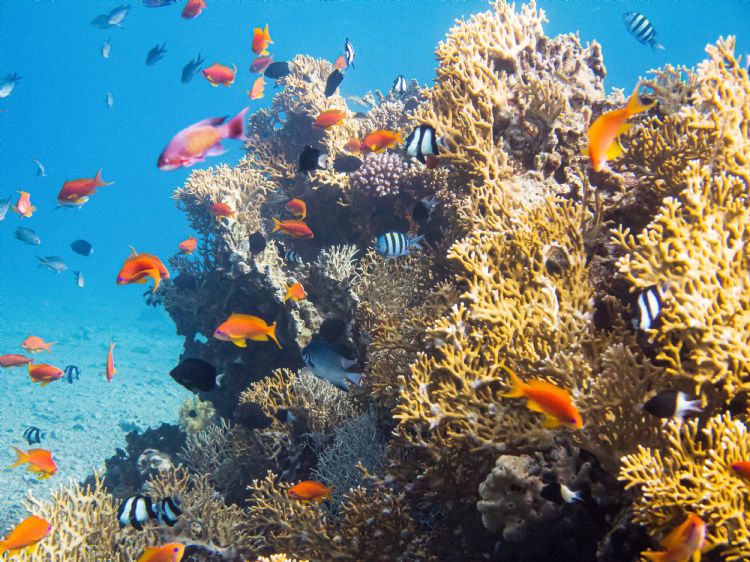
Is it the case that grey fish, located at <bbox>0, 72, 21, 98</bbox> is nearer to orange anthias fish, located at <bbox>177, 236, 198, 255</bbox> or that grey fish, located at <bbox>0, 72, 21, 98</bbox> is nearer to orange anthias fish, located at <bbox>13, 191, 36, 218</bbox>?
orange anthias fish, located at <bbox>13, 191, 36, 218</bbox>

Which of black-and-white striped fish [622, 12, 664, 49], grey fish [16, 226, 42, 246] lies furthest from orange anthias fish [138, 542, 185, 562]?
grey fish [16, 226, 42, 246]

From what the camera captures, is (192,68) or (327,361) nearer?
(327,361)

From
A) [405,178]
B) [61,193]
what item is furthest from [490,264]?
[61,193]

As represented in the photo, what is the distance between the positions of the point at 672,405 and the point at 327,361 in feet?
10.2

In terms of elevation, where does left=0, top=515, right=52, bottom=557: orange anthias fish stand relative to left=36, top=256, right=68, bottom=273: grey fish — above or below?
below

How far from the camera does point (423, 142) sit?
167 inches

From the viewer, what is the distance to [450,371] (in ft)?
10.5

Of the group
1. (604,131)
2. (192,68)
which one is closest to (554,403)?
(604,131)

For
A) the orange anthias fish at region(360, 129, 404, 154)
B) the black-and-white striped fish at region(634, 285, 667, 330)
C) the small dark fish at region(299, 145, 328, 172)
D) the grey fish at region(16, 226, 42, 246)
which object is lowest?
the black-and-white striped fish at region(634, 285, 667, 330)

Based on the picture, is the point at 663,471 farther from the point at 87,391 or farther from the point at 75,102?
the point at 75,102

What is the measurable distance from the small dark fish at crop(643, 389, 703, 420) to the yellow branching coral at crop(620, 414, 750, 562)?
7 centimetres

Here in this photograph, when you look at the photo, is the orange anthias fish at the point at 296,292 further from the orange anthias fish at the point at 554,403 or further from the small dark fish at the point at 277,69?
the small dark fish at the point at 277,69

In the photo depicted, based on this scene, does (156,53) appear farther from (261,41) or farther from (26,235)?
(26,235)

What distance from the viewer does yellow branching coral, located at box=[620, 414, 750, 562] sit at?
1.86 meters
